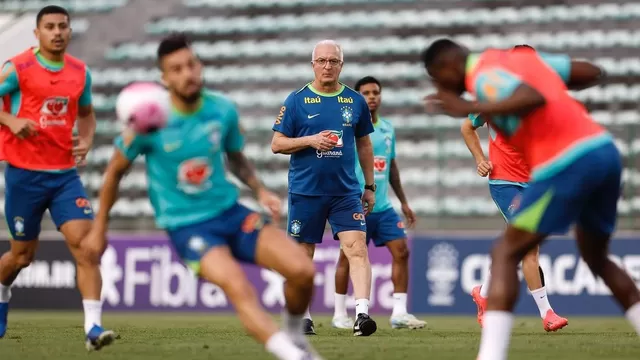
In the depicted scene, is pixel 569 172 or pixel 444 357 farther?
pixel 444 357

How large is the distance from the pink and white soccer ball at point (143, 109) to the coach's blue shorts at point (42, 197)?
2460 millimetres

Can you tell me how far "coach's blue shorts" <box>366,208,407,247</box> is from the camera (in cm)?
1218

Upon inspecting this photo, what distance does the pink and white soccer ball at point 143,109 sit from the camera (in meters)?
6.54

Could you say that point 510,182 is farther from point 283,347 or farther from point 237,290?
point 283,347

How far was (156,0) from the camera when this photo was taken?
25.5m

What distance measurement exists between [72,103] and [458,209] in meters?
9.15

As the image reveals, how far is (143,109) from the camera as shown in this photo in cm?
654

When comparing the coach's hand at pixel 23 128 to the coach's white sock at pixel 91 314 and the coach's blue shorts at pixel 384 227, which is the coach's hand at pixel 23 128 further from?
the coach's blue shorts at pixel 384 227

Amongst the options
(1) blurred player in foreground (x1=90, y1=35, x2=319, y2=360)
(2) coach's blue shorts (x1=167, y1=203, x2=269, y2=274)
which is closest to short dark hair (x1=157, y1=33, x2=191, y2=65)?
(1) blurred player in foreground (x1=90, y1=35, x2=319, y2=360)

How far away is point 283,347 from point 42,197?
370cm

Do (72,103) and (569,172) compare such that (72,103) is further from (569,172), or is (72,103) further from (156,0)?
(156,0)

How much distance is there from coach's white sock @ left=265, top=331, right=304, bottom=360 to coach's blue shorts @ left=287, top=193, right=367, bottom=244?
4266mm

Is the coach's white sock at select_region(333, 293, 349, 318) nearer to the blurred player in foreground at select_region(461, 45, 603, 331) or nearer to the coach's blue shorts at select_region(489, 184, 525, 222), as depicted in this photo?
the blurred player in foreground at select_region(461, 45, 603, 331)

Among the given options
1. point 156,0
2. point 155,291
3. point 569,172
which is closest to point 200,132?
point 569,172
